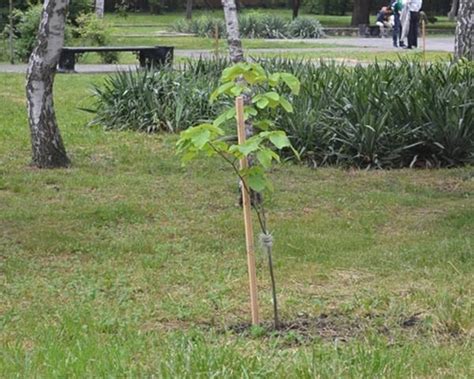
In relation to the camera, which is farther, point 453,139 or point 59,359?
point 453,139

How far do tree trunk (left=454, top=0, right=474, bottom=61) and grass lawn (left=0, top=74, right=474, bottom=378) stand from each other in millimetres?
3792

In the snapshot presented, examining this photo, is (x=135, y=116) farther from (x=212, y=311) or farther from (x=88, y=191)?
(x=212, y=311)

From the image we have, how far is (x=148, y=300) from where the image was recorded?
6.09 m

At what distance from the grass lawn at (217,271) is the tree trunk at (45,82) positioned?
0.32 meters

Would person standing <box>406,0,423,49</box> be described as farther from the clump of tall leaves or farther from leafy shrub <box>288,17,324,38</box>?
the clump of tall leaves

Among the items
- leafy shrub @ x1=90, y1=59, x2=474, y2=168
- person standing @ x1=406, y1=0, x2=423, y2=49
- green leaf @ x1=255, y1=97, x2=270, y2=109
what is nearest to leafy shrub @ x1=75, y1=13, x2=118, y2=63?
person standing @ x1=406, y1=0, x2=423, y2=49

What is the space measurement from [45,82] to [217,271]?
428 cm

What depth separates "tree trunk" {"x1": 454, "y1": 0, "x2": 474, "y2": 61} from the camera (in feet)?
46.0

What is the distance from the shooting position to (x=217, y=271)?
6.75 meters

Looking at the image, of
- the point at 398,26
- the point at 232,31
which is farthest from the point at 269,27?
the point at 232,31

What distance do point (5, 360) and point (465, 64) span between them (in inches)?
332

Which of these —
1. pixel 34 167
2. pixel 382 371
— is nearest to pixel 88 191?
Result: pixel 34 167

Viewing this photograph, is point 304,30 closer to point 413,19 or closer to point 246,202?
point 413,19

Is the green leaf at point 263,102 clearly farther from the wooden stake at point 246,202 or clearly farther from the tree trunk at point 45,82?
the tree trunk at point 45,82
